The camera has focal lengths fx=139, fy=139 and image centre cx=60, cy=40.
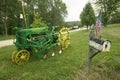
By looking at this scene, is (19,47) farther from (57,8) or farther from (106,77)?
(57,8)

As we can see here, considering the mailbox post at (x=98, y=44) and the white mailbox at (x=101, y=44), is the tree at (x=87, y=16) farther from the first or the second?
the white mailbox at (x=101, y=44)

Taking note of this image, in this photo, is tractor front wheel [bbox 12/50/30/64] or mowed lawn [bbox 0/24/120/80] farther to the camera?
tractor front wheel [bbox 12/50/30/64]

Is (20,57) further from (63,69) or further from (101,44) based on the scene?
(101,44)

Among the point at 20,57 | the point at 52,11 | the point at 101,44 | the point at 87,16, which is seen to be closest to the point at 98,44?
the point at 101,44

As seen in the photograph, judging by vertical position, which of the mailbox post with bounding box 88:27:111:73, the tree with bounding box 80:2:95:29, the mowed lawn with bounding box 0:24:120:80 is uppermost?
the tree with bounding box 80:2:95:29

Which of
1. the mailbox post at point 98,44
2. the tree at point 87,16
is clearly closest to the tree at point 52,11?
the tree at point 87,16

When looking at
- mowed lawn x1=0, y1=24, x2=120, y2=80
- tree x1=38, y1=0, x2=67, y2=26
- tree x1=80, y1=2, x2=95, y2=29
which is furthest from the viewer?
tree x1=38, y1=0, x2=67, y2=26

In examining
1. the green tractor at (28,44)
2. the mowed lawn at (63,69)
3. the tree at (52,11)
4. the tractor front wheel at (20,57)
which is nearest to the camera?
the mowed lawn at (63,69)

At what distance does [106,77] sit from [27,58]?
2796mm

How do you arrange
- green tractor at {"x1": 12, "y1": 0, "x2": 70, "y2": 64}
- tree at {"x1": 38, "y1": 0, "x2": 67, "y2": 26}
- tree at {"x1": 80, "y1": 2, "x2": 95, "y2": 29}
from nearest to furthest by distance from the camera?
green tractor at {"x1": 12, "y1": 0, "x2": 70, "y2": 64} < tree at {"x1": 80, "y1": 2, "x2": 95, "y2": 29} < tree at {"x1": 38, "y1": 0, "x2": 67, "y2": 26}

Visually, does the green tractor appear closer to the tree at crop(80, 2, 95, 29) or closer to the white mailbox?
the white mailbox

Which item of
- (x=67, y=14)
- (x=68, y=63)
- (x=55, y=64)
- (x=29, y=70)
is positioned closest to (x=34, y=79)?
(x=29, y=70)

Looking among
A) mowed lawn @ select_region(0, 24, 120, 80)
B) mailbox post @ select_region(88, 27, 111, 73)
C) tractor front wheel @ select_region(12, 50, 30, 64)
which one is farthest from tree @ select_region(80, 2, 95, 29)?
mailbox post @ select_region(88, 27, 111, 73)

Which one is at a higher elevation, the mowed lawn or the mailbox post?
the mailbox post
